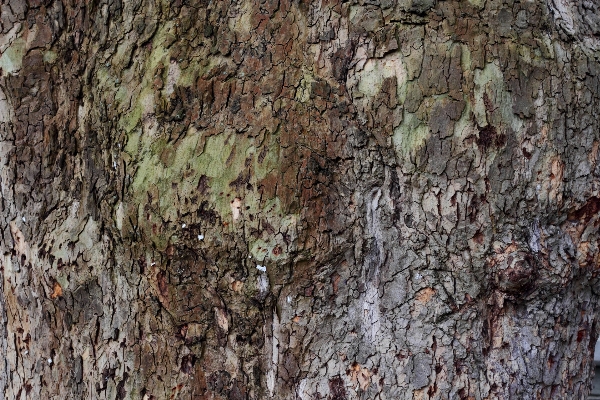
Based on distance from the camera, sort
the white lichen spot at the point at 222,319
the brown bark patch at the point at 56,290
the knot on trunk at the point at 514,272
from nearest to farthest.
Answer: the knot on trunk at the point at 514,272, the white lichen spot at the point at 222,319, the brown bark patch at the point at 56,290

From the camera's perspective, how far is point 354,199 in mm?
1403

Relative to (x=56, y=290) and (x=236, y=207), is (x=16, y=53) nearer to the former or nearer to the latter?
(x=56, y=290)

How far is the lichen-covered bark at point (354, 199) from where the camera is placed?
4.51ft

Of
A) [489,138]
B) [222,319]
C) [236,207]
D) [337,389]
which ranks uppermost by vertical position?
[489,138]

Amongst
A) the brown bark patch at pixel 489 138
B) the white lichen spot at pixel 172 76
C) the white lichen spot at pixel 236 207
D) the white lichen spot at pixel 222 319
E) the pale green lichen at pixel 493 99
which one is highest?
the white lichen spot at pixel 172 76

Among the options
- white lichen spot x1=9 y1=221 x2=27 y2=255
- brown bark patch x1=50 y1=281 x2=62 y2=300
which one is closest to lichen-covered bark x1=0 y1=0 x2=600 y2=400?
brown bark patch x1=50 y1=281 x2=62 y2=300

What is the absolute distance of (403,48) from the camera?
1380 millimetres

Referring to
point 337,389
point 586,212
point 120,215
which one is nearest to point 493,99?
point 586,212

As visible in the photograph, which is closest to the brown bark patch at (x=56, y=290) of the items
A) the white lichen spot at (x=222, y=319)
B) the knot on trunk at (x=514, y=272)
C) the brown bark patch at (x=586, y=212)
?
the white lichen spot at (x=222, y=319)

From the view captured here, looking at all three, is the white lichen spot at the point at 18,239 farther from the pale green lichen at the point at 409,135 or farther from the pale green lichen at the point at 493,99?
the pale green lichen at the point at 493,99

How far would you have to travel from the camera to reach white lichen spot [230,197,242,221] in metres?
1.40

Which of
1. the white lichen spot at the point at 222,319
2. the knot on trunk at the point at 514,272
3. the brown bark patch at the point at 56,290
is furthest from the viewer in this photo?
the brown bark patch at the point at 56,290

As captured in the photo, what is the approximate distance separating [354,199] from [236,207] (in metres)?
0.27

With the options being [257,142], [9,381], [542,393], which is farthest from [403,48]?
[9,381]
